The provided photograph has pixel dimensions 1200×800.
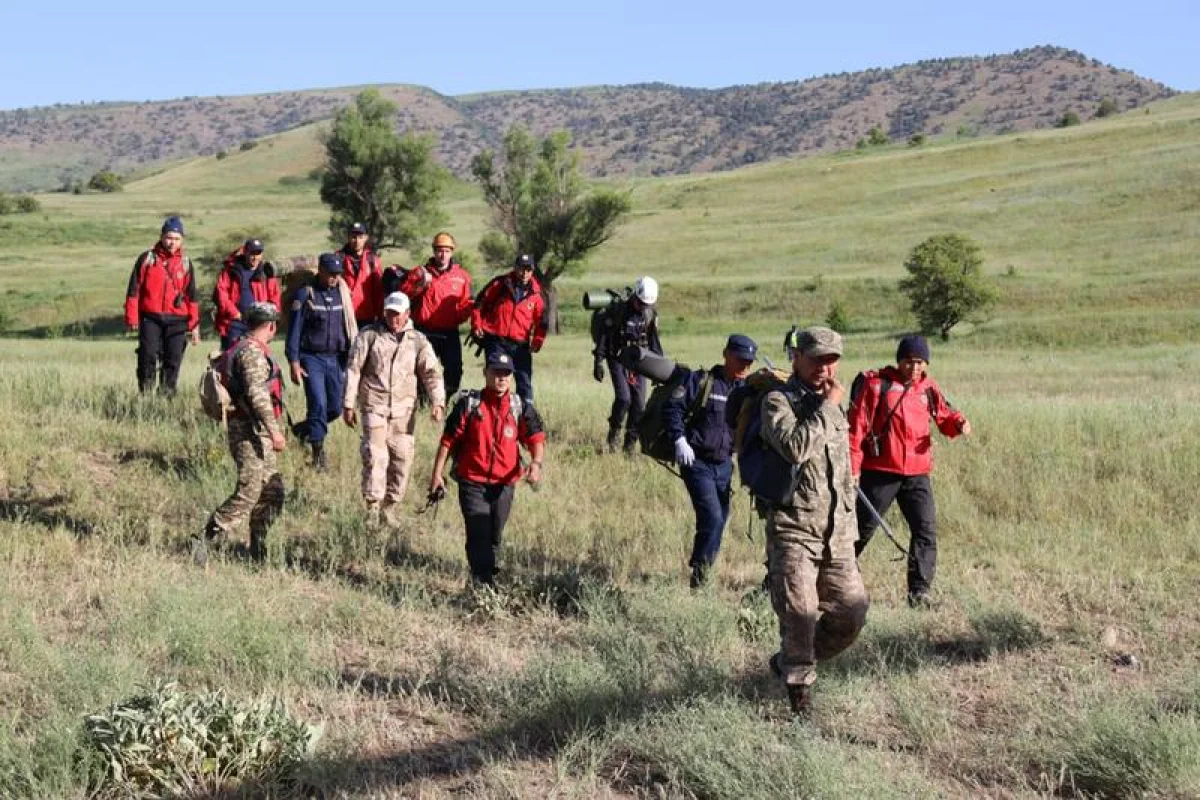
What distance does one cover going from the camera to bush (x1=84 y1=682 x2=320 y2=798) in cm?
448

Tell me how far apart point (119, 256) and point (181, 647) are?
193 ft

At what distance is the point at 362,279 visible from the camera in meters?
11.2

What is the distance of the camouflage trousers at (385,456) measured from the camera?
8.88 metres

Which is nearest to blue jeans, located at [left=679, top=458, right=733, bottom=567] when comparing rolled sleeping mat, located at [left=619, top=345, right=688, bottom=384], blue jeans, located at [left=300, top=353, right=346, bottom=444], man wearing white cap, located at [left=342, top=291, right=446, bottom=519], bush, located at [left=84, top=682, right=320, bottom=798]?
rolled sleeping mat, located at [left=619, top=345, right=688, bottom=384]

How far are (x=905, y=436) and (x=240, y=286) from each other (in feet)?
21.5

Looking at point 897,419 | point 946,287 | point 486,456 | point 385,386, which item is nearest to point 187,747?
point 486,456

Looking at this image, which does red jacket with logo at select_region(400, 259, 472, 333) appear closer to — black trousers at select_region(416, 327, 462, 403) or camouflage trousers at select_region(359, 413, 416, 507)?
black trousers at select_region(416, 327, 462, 403)

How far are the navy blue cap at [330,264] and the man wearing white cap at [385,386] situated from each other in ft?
4.49

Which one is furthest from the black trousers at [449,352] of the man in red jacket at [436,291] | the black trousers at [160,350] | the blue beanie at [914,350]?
the blue beanie at [914,350]

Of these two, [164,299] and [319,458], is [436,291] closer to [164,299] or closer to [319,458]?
[319,458]

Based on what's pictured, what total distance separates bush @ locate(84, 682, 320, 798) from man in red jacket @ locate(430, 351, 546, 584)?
2910mm

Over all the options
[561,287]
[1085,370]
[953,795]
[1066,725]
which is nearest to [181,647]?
[953,795]

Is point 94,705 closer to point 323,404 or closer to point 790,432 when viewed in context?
point 790,432

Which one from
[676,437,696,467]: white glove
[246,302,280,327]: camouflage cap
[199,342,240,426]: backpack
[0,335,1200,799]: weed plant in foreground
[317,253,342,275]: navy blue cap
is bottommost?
[0,335,1200,799]: weed plant in foreground
